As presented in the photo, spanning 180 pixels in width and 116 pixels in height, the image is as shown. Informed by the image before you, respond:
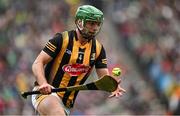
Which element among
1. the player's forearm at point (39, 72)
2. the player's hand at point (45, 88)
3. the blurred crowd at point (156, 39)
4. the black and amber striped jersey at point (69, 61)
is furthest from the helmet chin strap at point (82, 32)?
the blurred crowd at point (156, 39)

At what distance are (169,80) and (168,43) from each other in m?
1.68

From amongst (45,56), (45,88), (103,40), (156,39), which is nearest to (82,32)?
(45,56)

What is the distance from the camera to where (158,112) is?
17.3 metres

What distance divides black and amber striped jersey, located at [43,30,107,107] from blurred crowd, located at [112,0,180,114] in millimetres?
6911

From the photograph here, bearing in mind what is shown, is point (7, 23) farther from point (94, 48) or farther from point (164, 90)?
point (94, 48)

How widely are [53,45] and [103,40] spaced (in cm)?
1005

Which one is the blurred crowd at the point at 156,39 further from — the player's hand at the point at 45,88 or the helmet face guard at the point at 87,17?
the player's hand at the point at 45,88

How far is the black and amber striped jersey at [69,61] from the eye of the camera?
32.2ft

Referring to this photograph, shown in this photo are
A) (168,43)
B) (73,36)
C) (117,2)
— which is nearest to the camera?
(73,36)

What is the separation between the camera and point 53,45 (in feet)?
31.9

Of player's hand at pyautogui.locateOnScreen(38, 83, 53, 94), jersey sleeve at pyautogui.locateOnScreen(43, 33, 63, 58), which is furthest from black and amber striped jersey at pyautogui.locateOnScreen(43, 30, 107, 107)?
player's hand at pyautogui.locateOnScreen(38, 83, 53, 94)

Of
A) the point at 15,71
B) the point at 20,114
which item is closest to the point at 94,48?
Result: the point at 20,114

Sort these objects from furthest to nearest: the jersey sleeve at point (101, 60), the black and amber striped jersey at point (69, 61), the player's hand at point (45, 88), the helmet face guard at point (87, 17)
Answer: the jersey sleeve at point (101, 60) < the black and amber striped jersey at point (69, 61) < the helmet face guard at point (87, 17) < the player's hand at point (45, 88)

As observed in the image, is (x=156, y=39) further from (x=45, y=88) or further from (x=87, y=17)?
(x=45, y=88)
